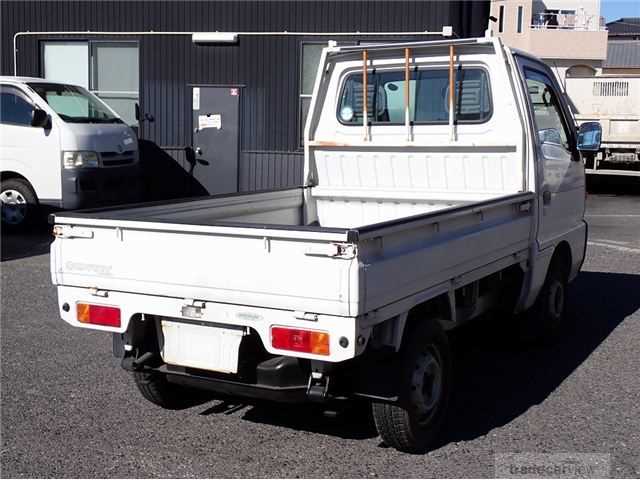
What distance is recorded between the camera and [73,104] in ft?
39.8

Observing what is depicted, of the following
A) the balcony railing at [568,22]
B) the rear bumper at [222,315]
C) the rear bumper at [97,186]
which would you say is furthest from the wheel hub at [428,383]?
the balcony railing at [568,22]

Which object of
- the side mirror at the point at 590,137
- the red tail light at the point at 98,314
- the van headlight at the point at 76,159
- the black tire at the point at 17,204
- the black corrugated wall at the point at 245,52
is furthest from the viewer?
the black corrugated wall at the point at 245,52

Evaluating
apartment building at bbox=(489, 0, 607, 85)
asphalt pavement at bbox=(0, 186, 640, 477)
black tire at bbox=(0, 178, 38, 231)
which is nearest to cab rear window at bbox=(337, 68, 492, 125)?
asphalt pavement at bbox=(0, 186, 640, 477)

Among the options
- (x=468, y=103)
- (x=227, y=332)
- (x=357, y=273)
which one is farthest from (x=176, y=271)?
(x=468, y=103)

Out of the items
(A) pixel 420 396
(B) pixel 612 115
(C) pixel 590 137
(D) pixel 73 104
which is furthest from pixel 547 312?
(B) pixel 612 115

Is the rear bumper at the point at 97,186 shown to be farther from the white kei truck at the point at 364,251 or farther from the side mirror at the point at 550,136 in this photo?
the side mirror at the point at 550,136

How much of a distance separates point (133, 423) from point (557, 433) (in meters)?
2.37

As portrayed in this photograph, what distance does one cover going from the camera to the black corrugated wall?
14352 mm

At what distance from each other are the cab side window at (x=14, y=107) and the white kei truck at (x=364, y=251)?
20.7 feet

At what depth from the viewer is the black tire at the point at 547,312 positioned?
6.43 m

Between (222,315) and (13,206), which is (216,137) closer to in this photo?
(13,206)

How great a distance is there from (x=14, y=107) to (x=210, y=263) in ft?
28.5

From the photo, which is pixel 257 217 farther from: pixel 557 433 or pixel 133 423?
pixel 557 433

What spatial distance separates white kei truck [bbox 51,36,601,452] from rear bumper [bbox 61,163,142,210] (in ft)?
17.9
